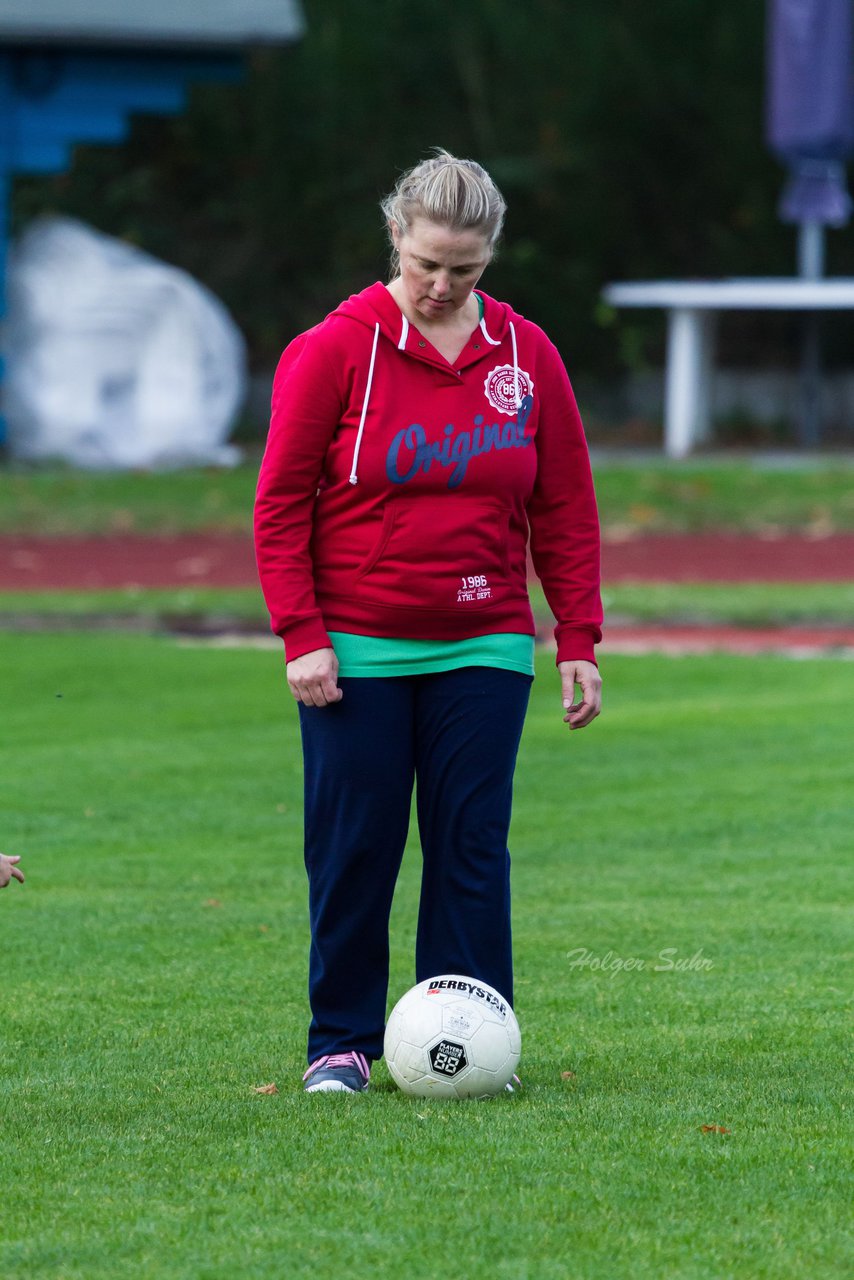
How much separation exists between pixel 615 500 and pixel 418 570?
50.4 ft

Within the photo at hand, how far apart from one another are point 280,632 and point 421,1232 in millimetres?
1260

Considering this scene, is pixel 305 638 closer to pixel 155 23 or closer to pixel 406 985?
pixel 406 985

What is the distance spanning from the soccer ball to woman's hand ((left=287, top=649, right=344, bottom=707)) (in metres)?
0.67

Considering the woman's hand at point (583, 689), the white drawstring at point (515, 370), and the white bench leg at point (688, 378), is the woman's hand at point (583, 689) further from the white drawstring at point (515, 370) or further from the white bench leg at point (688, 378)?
the white bench leg at point (688, 378)

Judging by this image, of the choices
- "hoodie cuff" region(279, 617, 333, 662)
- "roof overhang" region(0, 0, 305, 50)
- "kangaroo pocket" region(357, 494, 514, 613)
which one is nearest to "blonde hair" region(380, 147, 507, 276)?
"kangaroo pocket" region(357, 494, 514, 613)

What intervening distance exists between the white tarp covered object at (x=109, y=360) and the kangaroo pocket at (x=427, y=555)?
18.3 m

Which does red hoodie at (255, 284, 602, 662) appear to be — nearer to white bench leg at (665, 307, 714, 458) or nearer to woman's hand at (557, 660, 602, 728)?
woman's hand at (557, 660, 602, 728)

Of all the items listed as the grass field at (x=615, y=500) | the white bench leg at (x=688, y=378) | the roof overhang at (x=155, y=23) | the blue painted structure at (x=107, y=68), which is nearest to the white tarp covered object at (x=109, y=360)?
the blue painted structure at (x=107, y=68)

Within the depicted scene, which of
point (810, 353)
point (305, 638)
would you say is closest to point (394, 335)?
point (305, 638)

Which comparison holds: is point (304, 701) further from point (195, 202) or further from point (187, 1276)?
point (195, 202)

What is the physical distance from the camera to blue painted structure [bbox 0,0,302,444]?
2125 centimetres

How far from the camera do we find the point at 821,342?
84.5ft

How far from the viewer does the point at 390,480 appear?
4.00m

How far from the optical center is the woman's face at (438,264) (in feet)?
12.8
